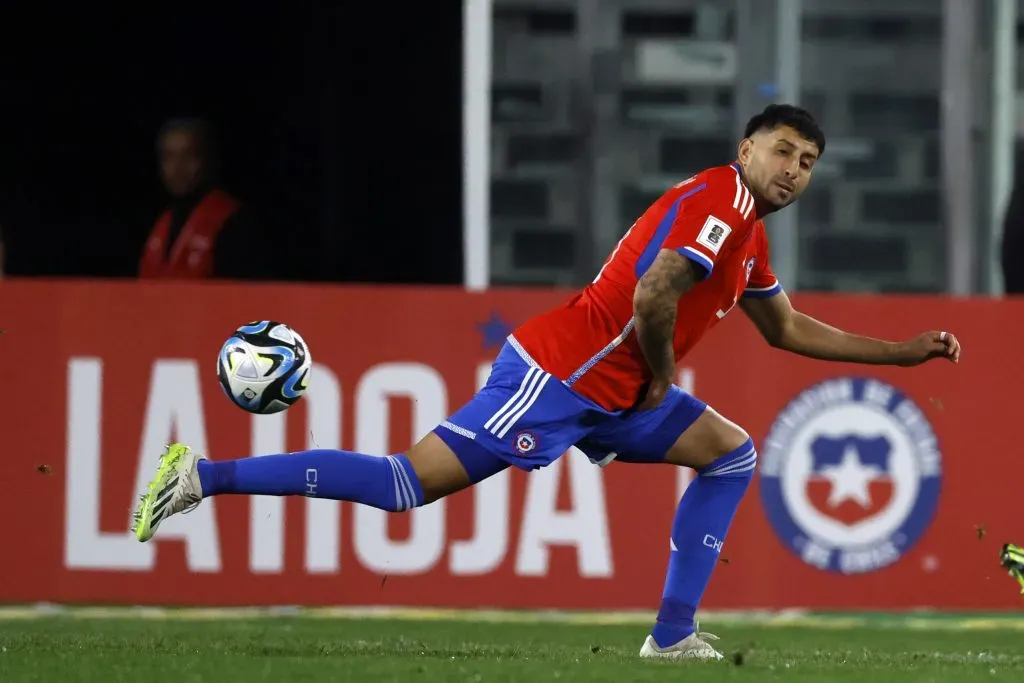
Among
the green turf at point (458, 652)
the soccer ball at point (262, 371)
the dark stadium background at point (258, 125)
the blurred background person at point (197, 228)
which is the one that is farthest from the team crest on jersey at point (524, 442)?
the dark stadium background at point (258, 125)

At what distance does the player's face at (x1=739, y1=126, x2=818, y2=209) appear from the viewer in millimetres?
6633

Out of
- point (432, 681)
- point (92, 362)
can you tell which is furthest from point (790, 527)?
point (432, 681)

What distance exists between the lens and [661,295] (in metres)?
6.39

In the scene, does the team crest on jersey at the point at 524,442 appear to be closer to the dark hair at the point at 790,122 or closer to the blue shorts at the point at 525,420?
the blue shorts at the point at 525,420

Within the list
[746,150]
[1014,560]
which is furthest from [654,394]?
[1014,560]

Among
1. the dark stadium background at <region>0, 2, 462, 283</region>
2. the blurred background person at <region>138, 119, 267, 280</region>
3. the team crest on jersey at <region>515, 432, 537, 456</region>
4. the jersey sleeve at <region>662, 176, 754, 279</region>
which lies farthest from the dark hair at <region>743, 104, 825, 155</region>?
the dark stadium background at <region>0, 2, 462, 283</region>

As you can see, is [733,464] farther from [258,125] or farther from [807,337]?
[258,125]

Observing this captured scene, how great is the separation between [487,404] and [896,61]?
6215 millimetres

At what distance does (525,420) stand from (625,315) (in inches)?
18.3

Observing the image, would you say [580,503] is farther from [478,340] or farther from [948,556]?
[948,556]

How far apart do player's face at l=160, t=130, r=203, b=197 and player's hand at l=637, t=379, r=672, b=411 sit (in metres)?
4.39

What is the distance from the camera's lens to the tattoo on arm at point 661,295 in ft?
20.9

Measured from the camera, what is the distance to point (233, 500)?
935cm

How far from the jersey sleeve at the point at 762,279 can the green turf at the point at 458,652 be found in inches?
48.7
